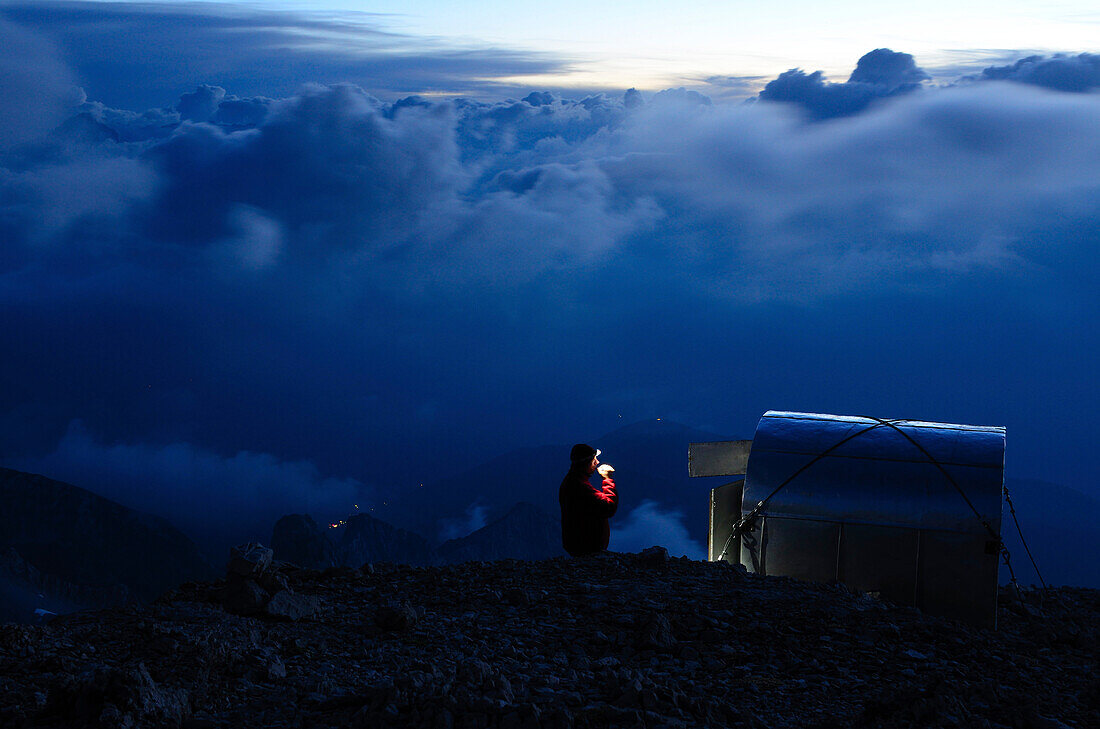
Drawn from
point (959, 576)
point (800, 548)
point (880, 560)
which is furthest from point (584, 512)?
point (959, 576)

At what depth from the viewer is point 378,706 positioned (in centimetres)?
663

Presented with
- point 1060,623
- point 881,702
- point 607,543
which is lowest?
point 1060,623

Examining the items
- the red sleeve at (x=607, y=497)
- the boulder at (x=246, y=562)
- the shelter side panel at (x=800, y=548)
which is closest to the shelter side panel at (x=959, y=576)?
the shelter side panel at (x=800, y=548)

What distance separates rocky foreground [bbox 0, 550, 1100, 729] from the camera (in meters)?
6.80

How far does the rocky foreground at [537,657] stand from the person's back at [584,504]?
0.63 metres

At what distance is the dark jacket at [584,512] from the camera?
507 inches

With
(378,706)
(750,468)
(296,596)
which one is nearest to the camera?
(378,706)

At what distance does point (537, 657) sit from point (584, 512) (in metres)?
4.24

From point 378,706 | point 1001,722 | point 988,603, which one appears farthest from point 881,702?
→ point 988,603

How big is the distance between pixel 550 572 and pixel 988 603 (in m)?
7.14

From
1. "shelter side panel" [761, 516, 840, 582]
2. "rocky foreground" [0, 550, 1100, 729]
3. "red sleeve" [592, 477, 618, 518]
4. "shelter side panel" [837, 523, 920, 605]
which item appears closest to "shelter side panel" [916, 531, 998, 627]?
"shelter side panel" [837, 523, 920, 605]

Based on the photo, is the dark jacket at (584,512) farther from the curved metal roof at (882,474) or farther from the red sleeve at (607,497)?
the curved metal roof at (882,474)

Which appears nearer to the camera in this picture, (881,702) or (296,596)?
(881,702)

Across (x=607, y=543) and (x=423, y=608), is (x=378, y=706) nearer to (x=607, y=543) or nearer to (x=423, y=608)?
(x=423, y=608)
